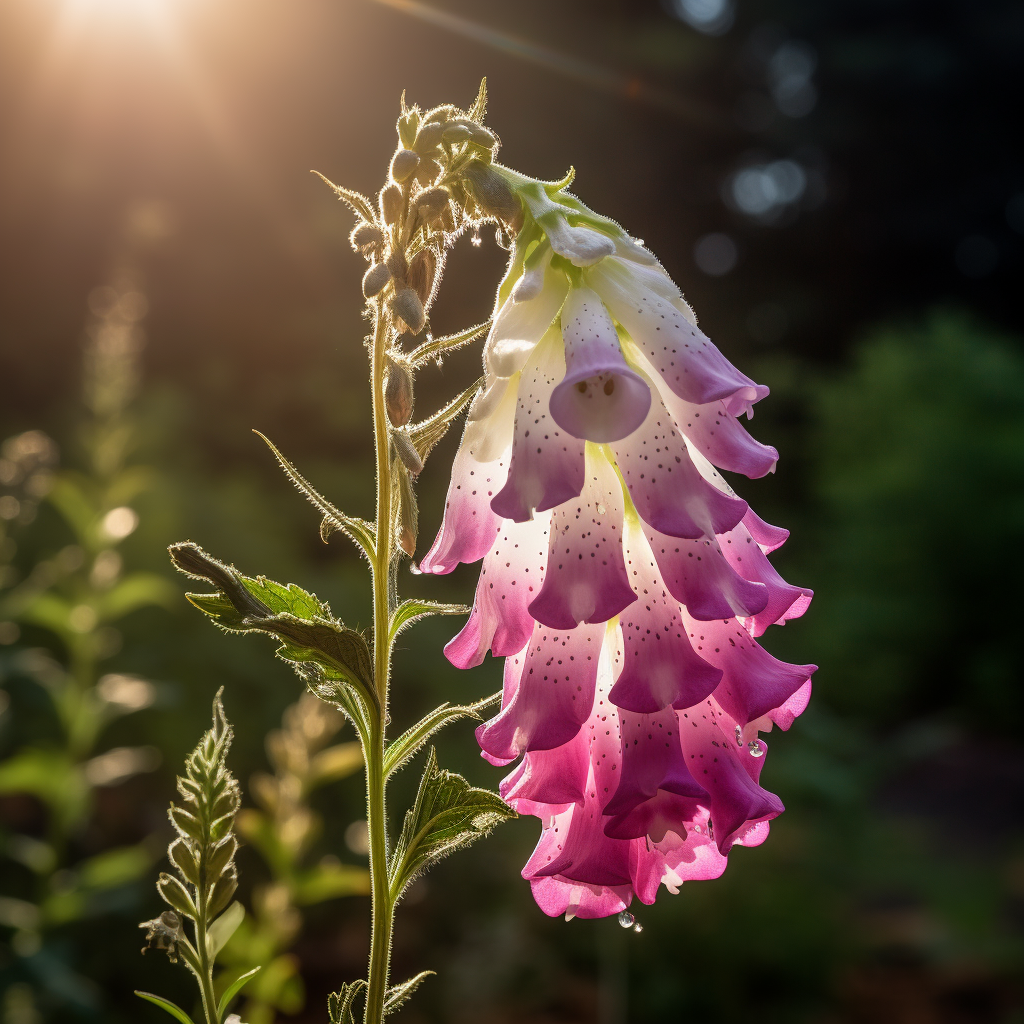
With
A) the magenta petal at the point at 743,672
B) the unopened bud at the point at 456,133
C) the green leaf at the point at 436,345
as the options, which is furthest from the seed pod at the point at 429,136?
the magenta petal at the point at 743,672

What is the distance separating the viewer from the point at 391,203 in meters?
0.62

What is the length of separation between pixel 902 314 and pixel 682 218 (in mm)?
2572

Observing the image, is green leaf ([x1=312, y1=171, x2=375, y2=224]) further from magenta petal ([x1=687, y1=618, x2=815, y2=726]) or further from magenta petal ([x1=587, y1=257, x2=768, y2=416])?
magenta petal ([x1=687, y1=618, x2=815, y2=726])

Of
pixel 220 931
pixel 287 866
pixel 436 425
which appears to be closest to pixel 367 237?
pixel 436 425

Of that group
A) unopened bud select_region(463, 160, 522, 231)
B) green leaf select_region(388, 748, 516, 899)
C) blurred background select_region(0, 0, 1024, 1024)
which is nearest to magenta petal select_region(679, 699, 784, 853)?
green leaf select_region(388, 748, 516, 899)

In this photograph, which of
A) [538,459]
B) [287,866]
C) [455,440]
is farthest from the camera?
[455,440]

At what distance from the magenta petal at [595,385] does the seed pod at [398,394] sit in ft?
0.32

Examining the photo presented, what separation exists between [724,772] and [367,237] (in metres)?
0.42

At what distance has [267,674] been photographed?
3557 millimetres

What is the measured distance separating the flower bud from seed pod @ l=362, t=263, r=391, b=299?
0.05 metres

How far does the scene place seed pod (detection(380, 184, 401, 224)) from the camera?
0.61 m

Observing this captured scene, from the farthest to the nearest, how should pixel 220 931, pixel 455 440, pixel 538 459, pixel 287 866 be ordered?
pixel 455 440 → pixel 287 866 → pixel 220 931 → pixel 538 459

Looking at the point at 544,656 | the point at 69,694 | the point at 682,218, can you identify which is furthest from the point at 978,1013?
the point at 682,218

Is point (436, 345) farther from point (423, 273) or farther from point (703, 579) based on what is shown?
point (703, 579)
